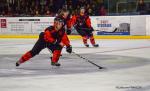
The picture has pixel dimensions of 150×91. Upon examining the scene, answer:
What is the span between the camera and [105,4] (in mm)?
17984

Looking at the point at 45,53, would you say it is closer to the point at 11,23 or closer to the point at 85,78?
the point at 85,78

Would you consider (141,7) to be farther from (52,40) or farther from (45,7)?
(52,40)

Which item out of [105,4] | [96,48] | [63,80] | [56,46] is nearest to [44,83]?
[63,80]

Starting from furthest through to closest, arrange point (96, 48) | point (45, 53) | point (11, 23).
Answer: point (11, 23), point (96, 48), point (45, 53)

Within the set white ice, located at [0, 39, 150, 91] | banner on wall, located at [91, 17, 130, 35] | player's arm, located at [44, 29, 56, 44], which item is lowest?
white ice, located at [0, 39, 150, 91]

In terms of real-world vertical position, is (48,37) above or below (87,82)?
above

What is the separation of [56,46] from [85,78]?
1.51 m

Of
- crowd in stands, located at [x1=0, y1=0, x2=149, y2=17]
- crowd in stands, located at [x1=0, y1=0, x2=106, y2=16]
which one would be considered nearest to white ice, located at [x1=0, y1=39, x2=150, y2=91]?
crowd in stands, located at [x1=0, y1=0, x2=149, y2=17]

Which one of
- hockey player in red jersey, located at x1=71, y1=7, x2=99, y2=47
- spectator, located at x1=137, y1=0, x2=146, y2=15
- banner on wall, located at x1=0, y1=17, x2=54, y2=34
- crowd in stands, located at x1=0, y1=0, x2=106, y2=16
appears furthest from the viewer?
crowd in stands, located at x1=0, y1=0, x2=106, y2=16

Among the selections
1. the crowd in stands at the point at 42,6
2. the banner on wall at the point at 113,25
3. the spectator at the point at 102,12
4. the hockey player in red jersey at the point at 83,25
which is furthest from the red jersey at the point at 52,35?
the crowd in stands at the point at 42,6

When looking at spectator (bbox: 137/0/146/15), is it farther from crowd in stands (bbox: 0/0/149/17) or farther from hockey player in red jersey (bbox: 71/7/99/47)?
hockey player in red jersey (bbox: 71/7/99/47)

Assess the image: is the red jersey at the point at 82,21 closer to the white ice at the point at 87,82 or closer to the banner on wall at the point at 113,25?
the banner on wall at the point at 113,25

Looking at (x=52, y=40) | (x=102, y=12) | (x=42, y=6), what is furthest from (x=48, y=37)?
(x=42, y=6)

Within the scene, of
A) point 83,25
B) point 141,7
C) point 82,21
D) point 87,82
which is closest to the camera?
point 87,82
